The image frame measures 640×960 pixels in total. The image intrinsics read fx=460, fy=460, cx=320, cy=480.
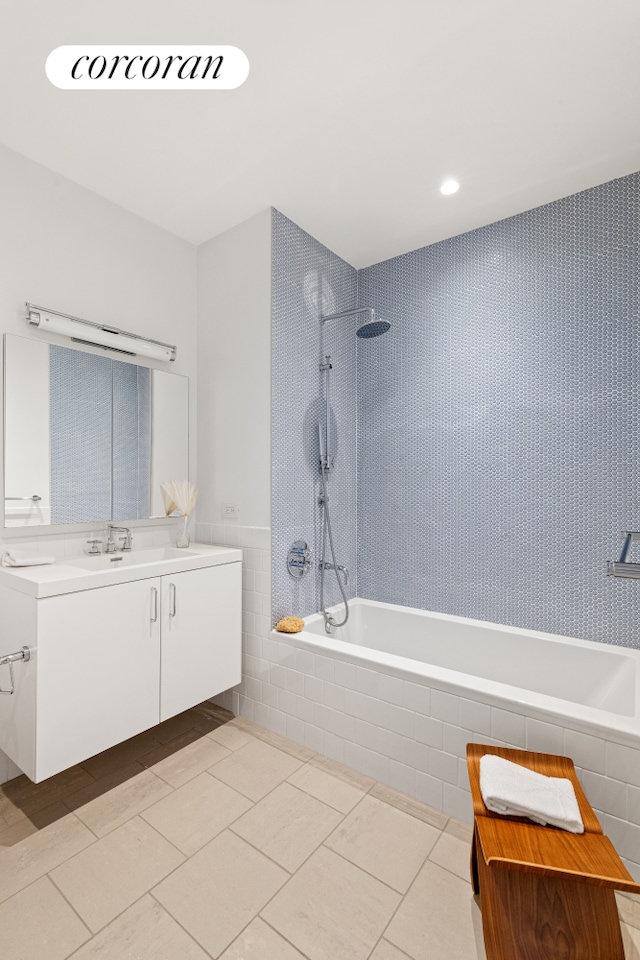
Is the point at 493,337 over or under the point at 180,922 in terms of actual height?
over

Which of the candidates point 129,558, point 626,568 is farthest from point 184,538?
point 626,568

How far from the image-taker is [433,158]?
204 centimetres

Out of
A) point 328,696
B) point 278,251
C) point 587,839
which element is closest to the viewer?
point 587,839

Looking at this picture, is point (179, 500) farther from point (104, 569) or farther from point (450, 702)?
point (450, 702)

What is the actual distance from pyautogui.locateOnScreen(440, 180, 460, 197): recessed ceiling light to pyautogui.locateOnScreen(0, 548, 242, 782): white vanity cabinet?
210cm

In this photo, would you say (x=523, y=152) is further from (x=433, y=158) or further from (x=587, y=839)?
(x=587, y=839)

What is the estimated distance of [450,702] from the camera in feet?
5.89

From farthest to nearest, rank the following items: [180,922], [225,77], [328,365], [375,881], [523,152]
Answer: [328,365], [523,152], [225,77], [375,881], [180,922]

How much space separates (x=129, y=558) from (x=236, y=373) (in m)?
1.14

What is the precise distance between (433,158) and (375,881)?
2789mm

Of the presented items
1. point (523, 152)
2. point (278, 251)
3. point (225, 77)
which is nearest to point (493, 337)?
point (523, 152)

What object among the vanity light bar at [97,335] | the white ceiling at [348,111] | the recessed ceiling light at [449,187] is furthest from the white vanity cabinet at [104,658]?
the recessed ceiling light at [449,187]

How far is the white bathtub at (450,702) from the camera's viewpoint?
1.50m

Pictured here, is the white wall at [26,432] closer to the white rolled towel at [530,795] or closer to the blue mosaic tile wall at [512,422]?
the blue mosaic tile wall at [512,422]
